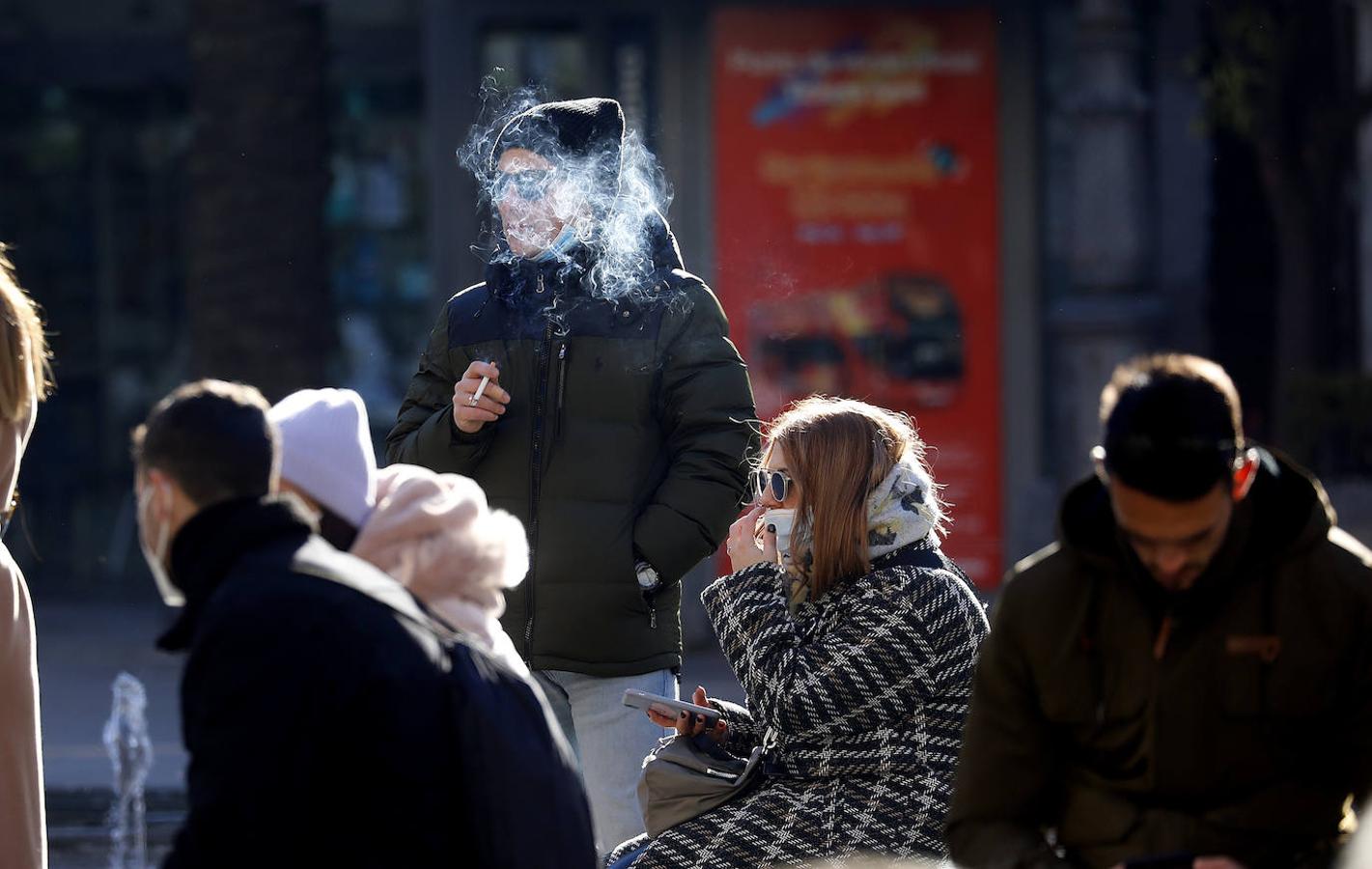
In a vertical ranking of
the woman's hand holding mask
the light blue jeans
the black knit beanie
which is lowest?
the light blue jeans

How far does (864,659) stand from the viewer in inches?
147

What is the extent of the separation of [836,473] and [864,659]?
1.16 feet

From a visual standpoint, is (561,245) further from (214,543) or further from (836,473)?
(214,543)

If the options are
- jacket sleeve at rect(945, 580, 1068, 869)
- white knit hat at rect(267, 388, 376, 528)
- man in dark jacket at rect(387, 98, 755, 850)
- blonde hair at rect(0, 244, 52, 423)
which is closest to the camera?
jacket sleeve at rect(945, 580, 1068, 869)

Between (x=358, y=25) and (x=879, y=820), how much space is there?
31.9ft

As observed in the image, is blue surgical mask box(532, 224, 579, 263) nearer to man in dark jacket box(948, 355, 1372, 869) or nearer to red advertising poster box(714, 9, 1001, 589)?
man in dark jacket box(948, 355, 1372, 869)

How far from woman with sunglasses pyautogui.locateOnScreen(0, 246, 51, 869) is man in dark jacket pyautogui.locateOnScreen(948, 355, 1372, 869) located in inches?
76.5

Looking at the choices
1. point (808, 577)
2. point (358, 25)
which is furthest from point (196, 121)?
point (808, 577)

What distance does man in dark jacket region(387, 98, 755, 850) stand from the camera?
14.8ft

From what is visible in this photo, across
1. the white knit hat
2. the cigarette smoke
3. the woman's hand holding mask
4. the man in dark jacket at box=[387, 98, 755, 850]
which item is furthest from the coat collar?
the cigarette smoke

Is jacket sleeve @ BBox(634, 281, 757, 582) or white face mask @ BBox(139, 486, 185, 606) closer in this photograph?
white face mask @ BBox(139, 486, 185, 606)

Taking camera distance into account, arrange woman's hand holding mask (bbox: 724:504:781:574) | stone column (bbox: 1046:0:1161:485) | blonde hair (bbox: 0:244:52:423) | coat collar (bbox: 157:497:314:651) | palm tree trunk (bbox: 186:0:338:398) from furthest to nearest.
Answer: stone column (bbox: 1046:0:1161:485) < palm tree trunk (bbox: 186:0:338:398) < woman's hand holding mask (bbox: 724:504:781:574) < blonde hair (bbox: 0:244:52:423) < coat collar (bbox: 157:497:314:651)

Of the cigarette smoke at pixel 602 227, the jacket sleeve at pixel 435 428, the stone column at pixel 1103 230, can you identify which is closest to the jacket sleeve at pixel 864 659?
the jacket sleeve at pixel 435 428

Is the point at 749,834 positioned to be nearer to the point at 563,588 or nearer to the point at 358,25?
the point at 563,588
